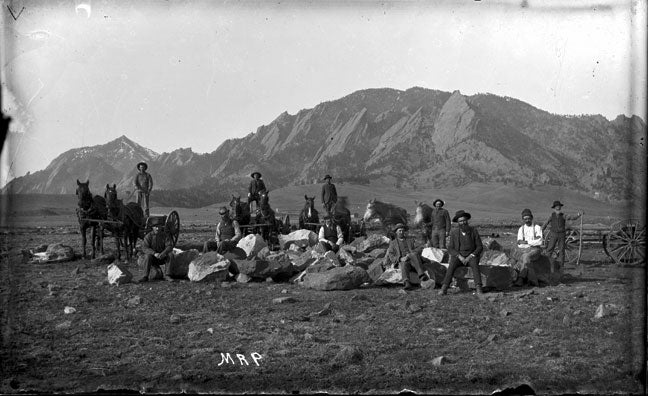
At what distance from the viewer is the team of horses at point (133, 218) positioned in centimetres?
1594

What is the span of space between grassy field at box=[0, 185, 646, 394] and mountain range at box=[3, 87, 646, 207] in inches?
1881

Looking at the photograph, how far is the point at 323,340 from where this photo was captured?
7.83 m

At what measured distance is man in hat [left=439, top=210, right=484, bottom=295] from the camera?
10.7 metres

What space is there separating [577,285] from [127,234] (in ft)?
39.3

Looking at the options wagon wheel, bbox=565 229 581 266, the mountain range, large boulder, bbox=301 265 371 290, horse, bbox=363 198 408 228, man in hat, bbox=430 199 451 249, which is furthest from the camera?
the mountain range

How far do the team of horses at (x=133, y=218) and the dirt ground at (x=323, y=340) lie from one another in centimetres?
476

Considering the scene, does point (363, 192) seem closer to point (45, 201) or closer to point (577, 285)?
point (45, 201)

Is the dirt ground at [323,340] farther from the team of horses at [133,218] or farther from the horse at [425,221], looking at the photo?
the horse at [425,221]

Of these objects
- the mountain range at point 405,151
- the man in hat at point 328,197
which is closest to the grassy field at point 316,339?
the man in hat at point 328,197

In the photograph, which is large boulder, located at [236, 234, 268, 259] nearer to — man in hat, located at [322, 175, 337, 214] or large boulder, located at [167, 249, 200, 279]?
large boulder, located at [167, 249, 200, 279]

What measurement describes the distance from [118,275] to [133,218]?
15.6 ft

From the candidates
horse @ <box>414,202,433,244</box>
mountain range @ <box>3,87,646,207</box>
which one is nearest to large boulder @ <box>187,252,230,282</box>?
horse @ <box>414,202,433,244</box>

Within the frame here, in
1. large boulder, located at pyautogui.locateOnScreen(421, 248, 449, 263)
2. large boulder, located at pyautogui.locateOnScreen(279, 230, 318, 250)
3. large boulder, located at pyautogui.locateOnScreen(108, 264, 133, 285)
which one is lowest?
large boulder, located at pyautogui.locateOnScreen(108, 264, 133, 285)

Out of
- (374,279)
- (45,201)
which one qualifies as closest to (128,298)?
(374,279)
